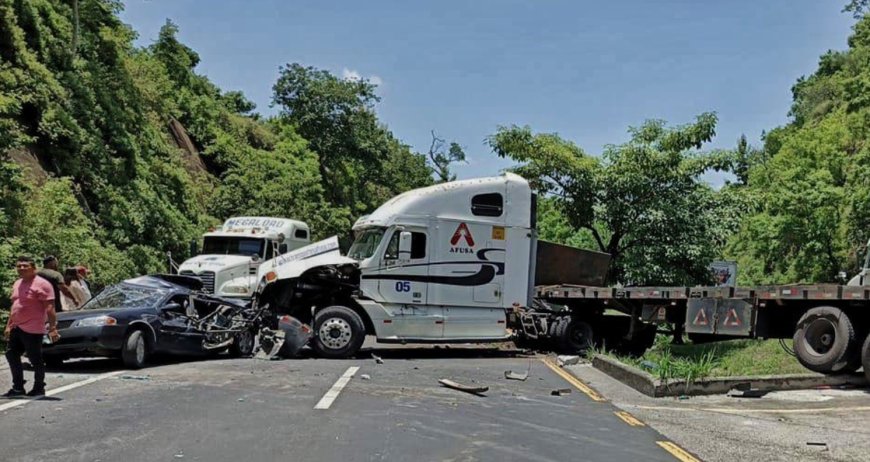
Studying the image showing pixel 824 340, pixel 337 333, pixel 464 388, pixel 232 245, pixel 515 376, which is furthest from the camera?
pixel 232 245

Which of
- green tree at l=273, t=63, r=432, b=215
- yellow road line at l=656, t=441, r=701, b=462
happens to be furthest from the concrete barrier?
green tree at l=273, t=63, r=432, b=215

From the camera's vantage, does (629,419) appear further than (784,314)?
No

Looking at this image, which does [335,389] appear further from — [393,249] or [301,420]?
[393,249]

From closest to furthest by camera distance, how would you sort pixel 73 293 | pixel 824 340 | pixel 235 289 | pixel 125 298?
1. pixel 824 340
2. pixel 125 298
3. pixel 73 293
4. pixel 235 289

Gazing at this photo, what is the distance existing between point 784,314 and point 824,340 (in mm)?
1155

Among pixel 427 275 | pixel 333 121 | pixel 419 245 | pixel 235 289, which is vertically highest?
pixel 333 121

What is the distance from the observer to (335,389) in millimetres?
10312

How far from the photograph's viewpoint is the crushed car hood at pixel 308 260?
50.0 feet

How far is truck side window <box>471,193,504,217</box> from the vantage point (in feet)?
52.3

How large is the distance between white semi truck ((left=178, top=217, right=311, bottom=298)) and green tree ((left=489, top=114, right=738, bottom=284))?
6.89 metres

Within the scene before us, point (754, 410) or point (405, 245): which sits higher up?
point (405, 245)

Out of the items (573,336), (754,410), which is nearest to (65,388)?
(754,410)

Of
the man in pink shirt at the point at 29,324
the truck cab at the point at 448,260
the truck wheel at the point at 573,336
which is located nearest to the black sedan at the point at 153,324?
the man in pink shirt at the point at 29,324

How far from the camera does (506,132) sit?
2338cm
